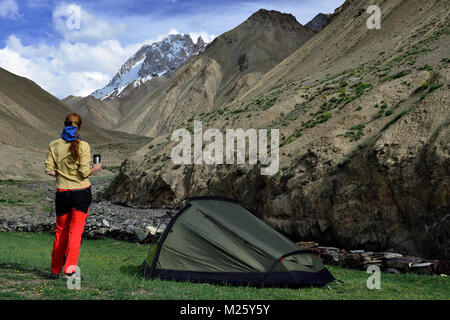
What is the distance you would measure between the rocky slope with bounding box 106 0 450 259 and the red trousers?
9963mm

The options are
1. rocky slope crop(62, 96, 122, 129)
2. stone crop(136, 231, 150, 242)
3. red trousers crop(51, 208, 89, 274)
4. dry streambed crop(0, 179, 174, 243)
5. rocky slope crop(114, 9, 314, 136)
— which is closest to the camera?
red trousers crop(51, 208, 89, 274)

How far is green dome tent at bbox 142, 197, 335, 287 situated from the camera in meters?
7.87

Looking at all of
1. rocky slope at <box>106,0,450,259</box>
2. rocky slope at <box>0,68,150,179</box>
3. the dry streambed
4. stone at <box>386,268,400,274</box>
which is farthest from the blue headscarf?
rocky slope at <box>0,68,150,179</box>

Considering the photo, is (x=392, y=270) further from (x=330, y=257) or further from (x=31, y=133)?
(x=31, y=133)

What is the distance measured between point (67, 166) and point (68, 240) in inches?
48.5

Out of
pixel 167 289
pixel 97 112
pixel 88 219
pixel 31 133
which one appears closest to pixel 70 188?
pixel 167 289

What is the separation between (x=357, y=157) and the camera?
16.0 m

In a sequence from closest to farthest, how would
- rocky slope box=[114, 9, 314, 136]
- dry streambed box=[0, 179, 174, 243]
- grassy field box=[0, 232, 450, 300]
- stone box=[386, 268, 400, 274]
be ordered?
grassy field box=[0, 232, 450, 300] < stone box=[386, 268, 400, 274] < dry streambed box=[0, 179, 174, 243] < rocky slope box=[114, 9, 314, 136]

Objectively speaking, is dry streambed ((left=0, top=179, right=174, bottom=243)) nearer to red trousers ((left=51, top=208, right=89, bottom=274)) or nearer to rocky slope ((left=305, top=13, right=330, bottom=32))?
red trousers ((left=51, top=208, right=89, bottom=274))

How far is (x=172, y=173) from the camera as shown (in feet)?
94.1

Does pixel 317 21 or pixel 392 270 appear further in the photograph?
pixel 317 21

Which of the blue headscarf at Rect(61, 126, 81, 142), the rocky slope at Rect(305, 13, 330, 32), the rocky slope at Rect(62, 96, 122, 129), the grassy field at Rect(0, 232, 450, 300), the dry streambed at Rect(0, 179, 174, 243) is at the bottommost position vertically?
the dry streambed at Rect(0, 179, 174, 243)

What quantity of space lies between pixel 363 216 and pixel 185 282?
8.51 m

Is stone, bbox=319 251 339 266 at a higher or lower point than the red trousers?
lower
